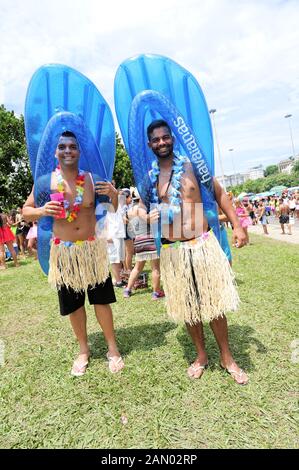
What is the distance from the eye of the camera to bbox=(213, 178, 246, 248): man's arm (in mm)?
2262

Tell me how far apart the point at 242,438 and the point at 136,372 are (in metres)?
0.93

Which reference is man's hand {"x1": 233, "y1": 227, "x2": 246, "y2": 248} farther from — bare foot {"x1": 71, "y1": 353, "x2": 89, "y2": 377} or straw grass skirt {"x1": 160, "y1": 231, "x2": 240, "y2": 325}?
bare foot {"x1": 71, "y1": 353, "x2": 89, "y2": 377}

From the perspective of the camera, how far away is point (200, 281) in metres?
2.24

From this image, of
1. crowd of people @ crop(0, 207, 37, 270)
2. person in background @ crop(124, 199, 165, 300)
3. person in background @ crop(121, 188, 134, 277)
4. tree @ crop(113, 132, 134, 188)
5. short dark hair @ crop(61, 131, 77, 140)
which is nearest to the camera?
short dark hair @ crop(61, 131, 77, 140)

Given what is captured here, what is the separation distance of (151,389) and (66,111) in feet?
6.99

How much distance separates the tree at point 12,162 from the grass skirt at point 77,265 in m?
20.3

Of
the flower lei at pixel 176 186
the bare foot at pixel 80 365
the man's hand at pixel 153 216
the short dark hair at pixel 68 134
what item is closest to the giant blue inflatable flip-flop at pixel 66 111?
the short dark hair at pixel 68 134

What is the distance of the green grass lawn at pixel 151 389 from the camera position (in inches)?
71.5

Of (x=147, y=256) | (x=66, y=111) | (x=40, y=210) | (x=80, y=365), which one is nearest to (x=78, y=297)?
(x=80, y=365)

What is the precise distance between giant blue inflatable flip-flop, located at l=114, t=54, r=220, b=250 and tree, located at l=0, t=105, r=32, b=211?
20.1 metres

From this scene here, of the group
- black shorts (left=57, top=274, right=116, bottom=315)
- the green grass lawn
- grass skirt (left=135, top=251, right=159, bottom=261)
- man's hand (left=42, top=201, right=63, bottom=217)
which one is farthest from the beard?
grass skirt (left=135, top=251, right=159, bottom=261)

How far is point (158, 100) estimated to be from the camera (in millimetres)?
2252

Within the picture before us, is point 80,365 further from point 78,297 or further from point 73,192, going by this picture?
point 73,192

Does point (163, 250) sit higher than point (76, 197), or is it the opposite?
point (76, 197)
